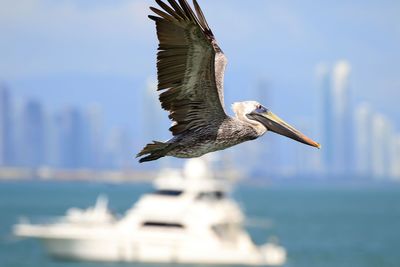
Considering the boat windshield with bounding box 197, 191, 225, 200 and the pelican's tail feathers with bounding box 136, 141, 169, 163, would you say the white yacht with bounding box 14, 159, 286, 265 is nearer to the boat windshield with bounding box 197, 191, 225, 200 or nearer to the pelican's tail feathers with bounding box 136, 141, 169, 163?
the boat windshield with bounding box 197, 191, 225, 200

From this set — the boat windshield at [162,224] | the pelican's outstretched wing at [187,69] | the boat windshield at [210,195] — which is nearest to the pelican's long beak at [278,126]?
the pelican's outstretched wing at [187,69]

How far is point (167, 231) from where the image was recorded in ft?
125

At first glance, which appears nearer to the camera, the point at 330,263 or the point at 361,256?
the point at 330,263

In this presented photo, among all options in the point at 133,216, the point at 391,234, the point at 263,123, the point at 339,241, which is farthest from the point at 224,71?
the point at 391,234

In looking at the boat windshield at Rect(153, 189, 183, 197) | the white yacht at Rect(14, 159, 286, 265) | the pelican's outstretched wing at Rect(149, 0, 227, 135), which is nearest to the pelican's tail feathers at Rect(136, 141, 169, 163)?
the pelican's outstretched wing at Rect(149, 0, 227, 135)

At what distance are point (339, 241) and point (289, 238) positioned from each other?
11.8 ft

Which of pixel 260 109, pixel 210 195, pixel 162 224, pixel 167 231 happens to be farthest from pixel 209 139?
pixel 210 195

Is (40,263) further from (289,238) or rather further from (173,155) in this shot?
(173,155)

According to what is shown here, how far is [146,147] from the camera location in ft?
30.2

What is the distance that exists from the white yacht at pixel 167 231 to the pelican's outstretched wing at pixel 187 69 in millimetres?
27412

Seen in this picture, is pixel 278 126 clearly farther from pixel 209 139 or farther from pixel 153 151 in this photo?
pixel 153 151

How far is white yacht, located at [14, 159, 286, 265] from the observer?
3750 cm

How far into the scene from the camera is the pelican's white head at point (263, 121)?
9555mm

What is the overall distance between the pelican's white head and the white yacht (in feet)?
89.1
